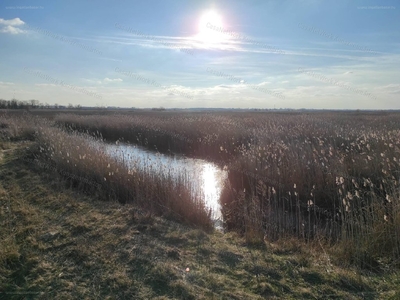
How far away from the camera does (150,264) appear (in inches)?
150

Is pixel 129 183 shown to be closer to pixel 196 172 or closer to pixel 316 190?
pixel 196 172

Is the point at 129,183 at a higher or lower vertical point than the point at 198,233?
higher

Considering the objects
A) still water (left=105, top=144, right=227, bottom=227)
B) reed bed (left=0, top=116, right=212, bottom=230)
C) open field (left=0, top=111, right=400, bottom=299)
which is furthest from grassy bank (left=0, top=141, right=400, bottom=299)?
still water (left=105, top=144, right=227, bottom=227)

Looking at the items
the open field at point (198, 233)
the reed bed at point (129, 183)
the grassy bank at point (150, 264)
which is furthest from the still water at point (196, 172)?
the grassy bank at point (150, 264)

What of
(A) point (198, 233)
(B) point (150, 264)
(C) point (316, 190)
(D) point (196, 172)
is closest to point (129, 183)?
(A) point (198, 233)

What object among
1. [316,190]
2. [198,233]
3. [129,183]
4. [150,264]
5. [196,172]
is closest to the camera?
[150,264]

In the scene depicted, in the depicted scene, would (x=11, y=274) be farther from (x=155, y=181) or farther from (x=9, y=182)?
(x=9, y=182)

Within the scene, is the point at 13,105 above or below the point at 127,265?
above

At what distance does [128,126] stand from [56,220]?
16511mm

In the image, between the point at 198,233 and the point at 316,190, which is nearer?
the point at 198,233

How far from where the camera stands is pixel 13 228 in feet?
15.9

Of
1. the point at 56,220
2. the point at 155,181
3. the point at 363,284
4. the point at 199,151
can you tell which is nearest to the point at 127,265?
the point at 56,220

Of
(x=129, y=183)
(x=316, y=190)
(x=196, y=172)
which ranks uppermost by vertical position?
(x=129, y=183)

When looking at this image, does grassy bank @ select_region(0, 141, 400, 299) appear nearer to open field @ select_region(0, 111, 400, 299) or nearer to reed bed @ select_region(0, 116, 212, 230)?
open field @ select_region(0, 111, 400, 299)
